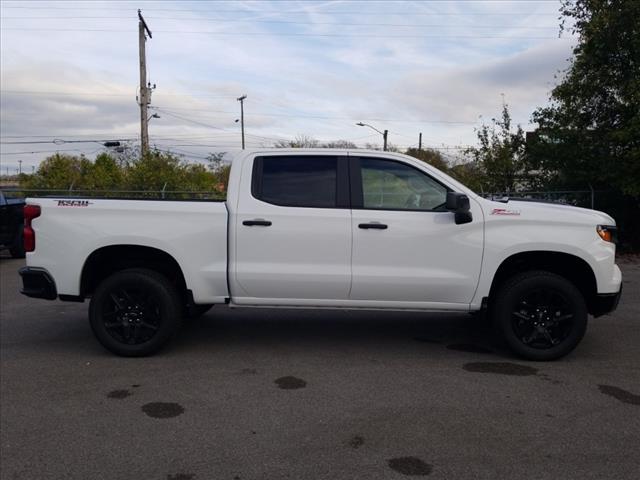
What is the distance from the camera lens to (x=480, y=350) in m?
5.86

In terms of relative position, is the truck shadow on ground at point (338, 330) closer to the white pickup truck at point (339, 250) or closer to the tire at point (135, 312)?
the tire at point (135, 312)

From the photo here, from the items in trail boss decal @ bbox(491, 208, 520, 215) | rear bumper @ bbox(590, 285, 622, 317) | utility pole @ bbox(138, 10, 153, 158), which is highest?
utility pole @ bbox(138, 10, 153, 158)

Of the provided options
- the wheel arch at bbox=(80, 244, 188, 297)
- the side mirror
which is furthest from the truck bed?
the side mirror

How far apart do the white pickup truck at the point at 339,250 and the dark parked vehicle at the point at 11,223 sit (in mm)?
8302

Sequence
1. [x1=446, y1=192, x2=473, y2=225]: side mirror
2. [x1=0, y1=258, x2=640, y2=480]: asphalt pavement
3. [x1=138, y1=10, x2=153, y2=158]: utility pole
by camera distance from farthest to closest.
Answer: [x1=138, y1=10, x2=153, y2=158]: utility pole, [x1=446, y1=192, x2=473, y2=225]: side mirror, [x1=0, y1=258, x2=640, y2=480]: asphalt pavement

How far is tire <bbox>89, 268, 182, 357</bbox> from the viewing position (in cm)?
550

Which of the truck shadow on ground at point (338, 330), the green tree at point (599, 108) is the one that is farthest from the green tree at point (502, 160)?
the truck shadow on ground at point (338, 330)

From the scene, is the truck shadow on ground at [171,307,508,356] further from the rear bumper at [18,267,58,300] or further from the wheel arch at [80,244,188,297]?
the rear bumper at [18,267,58,300]

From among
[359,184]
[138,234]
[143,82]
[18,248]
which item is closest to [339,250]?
[359,184]

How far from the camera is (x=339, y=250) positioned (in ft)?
17.6

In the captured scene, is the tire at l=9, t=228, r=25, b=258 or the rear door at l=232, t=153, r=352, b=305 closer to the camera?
the rear door at l=232, t=153, r=352, b=305

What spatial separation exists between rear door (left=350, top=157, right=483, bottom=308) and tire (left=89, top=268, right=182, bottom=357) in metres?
1.73

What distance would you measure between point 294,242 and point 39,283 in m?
2.40

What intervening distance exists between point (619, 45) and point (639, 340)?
9.42 m
